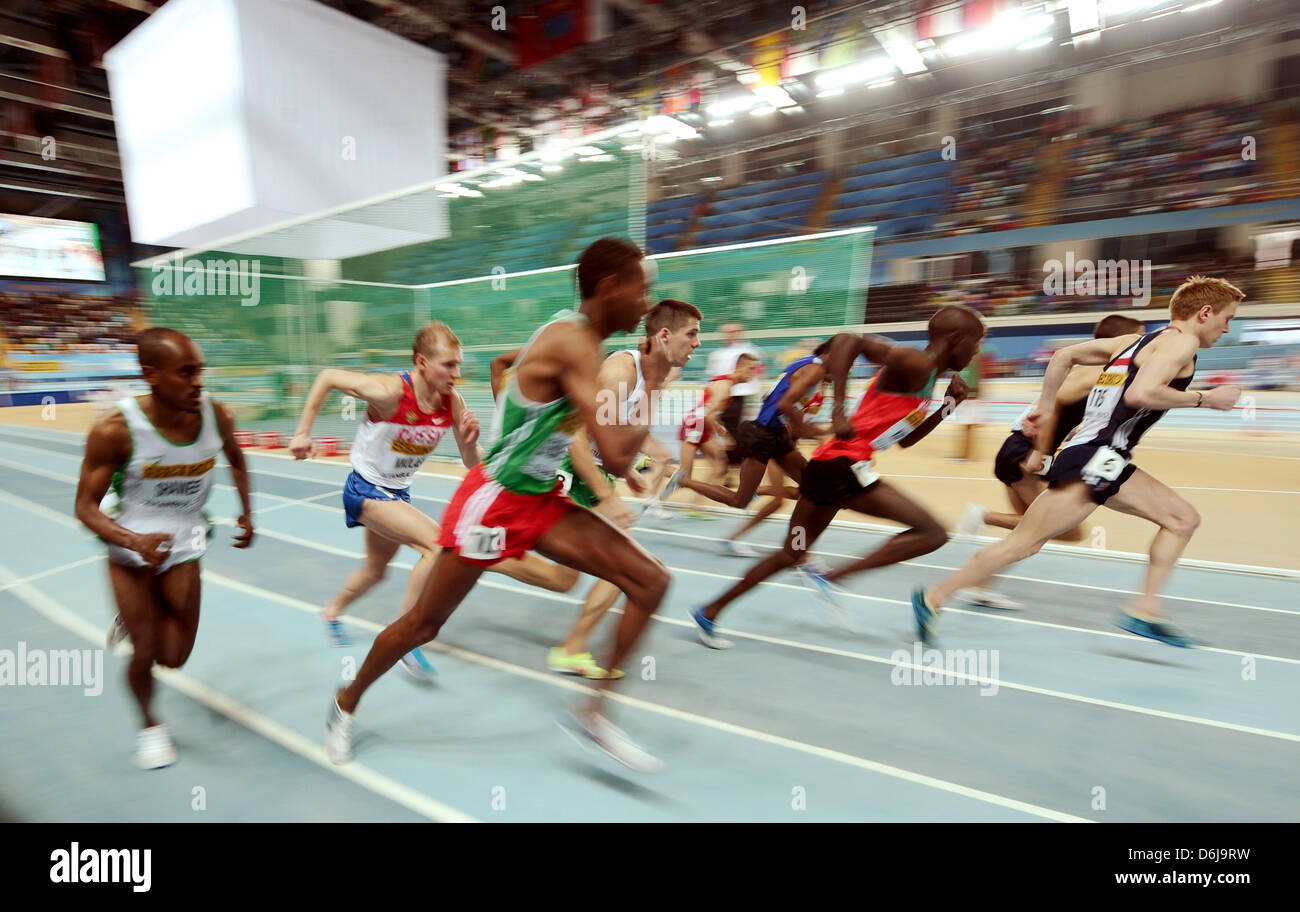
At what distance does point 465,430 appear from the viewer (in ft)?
12.7

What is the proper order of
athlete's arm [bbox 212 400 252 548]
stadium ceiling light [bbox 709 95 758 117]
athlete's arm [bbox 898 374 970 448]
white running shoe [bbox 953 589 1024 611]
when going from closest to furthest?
athlete's arm [bbox 212 400 252 548] < athlete's arm [bbox 898 374 970 448] < white running shoe [bbox 953 589 1024 611] < stadium ceiling light [bbox 709 95 758 117]

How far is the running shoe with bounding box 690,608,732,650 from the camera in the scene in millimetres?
4188

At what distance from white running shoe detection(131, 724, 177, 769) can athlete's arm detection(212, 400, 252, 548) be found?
31.4 inches

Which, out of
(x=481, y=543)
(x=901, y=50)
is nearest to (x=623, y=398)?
(x=481, y=543)

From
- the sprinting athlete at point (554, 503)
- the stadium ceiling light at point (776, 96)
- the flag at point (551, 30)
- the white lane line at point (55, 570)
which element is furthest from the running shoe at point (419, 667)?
the stadium ceiling light at point (776, 96)

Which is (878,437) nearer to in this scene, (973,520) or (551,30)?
(973,520)

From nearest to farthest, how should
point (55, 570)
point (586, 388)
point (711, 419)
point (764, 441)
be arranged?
point (586, 388)
point (764, 441)
point (55, 570)
point (711, 419)

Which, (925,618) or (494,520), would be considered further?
(925,618)

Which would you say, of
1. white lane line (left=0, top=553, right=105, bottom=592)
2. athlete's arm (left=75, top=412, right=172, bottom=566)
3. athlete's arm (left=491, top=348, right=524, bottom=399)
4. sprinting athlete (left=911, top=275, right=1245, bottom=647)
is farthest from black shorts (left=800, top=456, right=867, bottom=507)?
white lane line (left=0, top=553, right=105, bottom=592)

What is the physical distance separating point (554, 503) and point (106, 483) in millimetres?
1675

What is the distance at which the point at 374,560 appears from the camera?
13.3 ft

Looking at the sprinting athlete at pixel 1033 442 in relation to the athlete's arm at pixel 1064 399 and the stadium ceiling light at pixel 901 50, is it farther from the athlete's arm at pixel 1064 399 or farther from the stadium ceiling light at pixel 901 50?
the stadium ceiling light at pixel 901 50

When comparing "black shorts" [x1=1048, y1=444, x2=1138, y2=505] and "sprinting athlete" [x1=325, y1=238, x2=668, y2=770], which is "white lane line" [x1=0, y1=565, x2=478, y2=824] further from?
"black shorts" [x1=1048, y1=444, x2=1138, y2=505]
